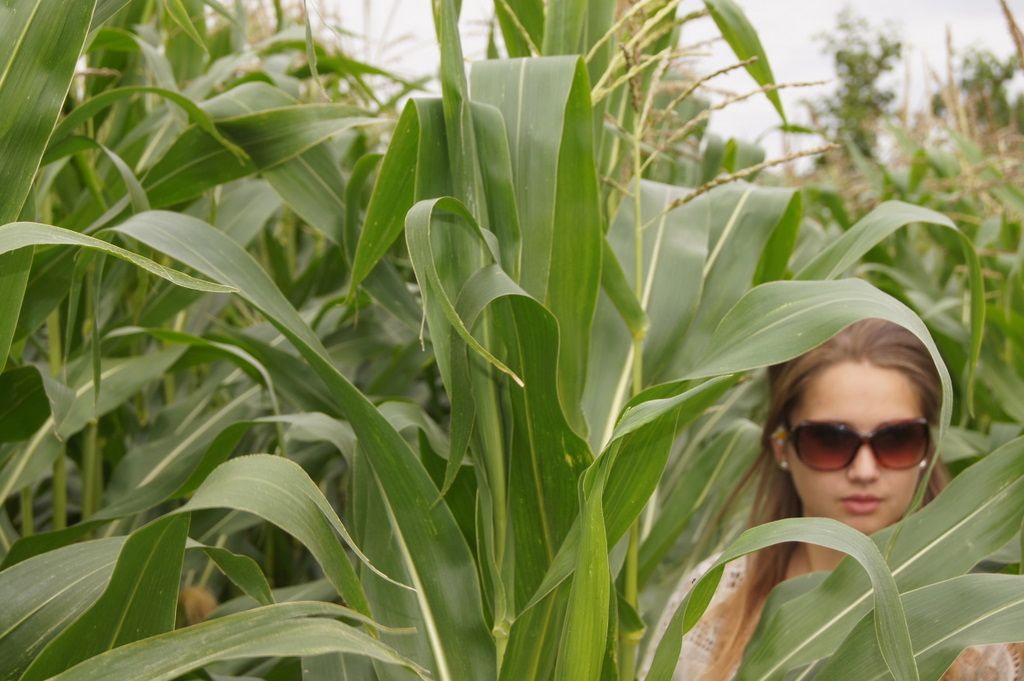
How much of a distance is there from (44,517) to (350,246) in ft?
2.64

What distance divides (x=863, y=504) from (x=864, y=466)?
0.05 metres

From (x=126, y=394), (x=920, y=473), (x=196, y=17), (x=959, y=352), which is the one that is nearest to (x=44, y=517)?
(x=126, y=394)

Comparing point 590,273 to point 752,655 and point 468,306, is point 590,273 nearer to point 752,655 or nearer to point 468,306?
point 468,306

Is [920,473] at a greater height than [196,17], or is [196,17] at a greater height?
[196,17]

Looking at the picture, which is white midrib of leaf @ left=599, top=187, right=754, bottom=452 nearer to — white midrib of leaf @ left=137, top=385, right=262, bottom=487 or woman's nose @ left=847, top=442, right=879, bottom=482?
woman's nose @ left=847, top=442, right=879, bottom=482

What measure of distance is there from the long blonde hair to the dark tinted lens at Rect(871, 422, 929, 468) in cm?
8

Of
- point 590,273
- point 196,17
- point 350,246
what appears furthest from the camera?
point 196,17

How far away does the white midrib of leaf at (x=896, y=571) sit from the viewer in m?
0.87

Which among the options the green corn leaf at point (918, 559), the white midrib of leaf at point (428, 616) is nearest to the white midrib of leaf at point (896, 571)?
the green corn leaf at point (918, 559)

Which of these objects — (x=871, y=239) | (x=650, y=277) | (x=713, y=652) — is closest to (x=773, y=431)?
(x=713, y=652)

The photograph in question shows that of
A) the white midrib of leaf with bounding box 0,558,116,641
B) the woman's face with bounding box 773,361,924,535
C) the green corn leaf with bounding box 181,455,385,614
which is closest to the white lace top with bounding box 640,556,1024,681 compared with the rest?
the woman's face with bounding box 773,361,924,535

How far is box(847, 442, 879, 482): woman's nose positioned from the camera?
1.24 metres

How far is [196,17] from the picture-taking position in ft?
4.77

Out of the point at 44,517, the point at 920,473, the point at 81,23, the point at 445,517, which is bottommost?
the point at 44,517
